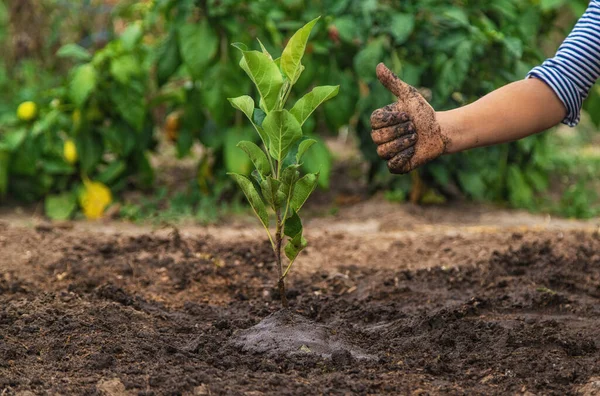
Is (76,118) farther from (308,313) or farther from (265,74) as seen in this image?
(265,74)

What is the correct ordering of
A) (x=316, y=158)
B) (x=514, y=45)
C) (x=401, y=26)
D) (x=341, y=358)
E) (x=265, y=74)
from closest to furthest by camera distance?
(x=341, y=358), (x=265, y=74), (x=514, y=45), (x=401, y=26), (x=316, y=158)

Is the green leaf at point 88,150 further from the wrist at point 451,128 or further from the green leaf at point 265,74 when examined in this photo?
the wrist at point 451,128

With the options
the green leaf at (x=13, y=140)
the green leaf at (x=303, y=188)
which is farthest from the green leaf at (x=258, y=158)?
the green leaf at (x=13, y=140)

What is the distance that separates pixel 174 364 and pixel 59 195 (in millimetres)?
3106

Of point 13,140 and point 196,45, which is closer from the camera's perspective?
point 196,45

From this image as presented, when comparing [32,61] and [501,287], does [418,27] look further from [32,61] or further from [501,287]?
[32,61]

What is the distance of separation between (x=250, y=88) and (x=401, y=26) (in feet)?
3.04

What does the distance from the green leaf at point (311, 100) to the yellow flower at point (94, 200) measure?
2751 millimetres

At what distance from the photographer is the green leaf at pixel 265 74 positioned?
243 centimetres

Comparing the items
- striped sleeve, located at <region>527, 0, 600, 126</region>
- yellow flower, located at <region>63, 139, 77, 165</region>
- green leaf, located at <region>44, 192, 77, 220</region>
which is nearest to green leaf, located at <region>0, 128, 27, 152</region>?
yellow flower, located at <region>63, 139, 77, 165</region>

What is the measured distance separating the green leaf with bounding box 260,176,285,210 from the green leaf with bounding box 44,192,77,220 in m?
2.75

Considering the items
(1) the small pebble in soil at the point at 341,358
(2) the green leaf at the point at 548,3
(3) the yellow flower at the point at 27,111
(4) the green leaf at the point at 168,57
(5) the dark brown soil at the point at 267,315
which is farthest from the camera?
(3) the yellow flower at the point at 27,111

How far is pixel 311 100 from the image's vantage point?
98.3 inches

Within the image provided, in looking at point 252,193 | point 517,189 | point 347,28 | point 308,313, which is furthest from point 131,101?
point 252,193
